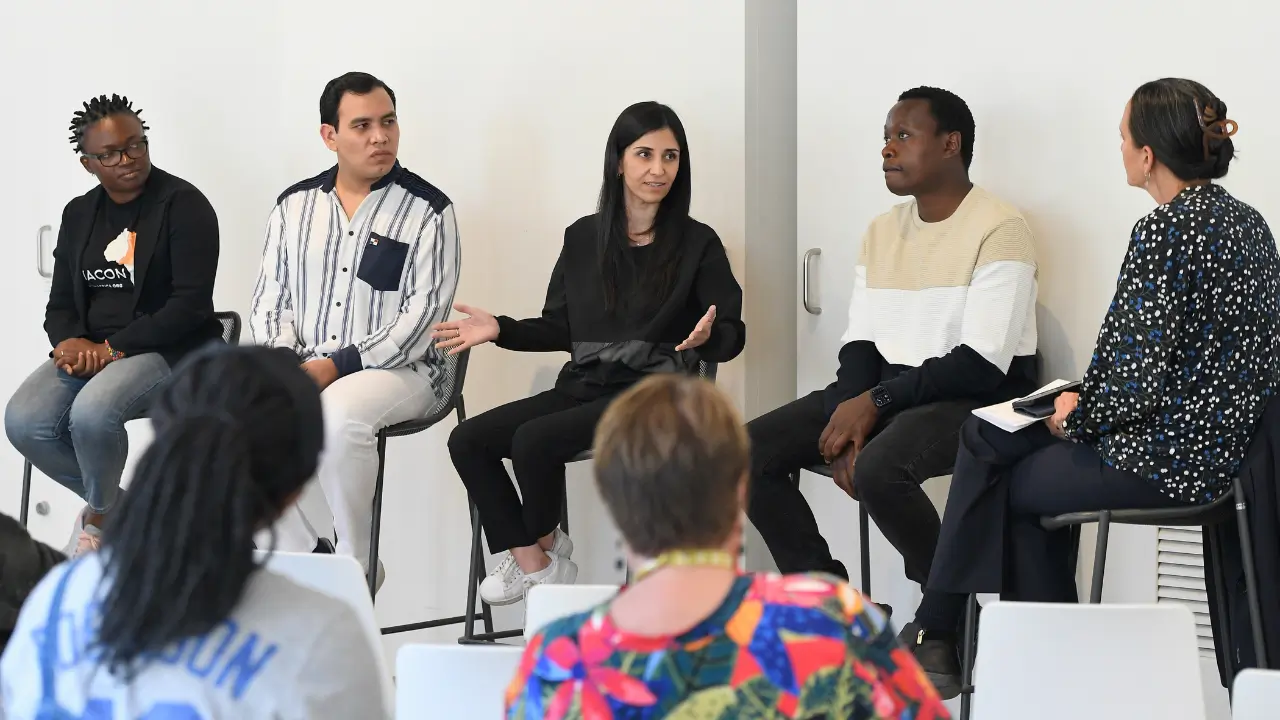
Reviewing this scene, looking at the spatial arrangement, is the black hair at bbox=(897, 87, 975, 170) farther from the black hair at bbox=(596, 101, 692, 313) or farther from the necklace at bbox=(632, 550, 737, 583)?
the necklace at bbox=(632, 550, 737, 583)

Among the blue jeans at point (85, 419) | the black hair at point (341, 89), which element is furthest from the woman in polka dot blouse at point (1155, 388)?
the blue jeans at point (85, 419)

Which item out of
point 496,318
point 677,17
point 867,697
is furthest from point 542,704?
point 677,17

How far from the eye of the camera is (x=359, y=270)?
3744 mm

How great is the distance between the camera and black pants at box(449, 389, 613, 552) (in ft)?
11.0

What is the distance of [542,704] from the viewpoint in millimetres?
1115

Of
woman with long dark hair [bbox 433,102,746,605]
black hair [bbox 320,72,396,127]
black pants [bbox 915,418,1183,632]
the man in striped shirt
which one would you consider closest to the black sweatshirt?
woman with long dark hair [bbox 433,102,746,605]

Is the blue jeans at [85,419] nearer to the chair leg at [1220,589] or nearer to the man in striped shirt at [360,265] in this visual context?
the man in striped shirt at [360,265]

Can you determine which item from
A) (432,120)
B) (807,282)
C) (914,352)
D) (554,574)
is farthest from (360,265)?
(914,352)

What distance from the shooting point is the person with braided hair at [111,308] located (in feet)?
12.2

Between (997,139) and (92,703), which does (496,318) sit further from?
(92,703)

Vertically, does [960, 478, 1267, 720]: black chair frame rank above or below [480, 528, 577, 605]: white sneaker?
above

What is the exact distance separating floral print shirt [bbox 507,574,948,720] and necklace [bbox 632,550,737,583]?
0.09 ft

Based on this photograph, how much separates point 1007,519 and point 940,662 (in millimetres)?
352

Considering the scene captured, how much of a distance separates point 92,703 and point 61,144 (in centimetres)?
383
